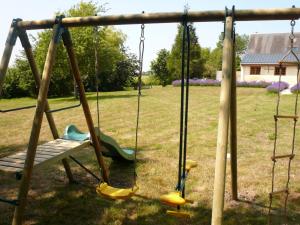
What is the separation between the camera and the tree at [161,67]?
45.6 metres

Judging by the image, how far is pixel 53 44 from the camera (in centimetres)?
363

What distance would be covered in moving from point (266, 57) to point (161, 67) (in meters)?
15.2

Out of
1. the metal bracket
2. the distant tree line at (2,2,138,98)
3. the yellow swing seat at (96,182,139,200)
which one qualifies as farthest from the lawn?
the distant tree line at (2,2,138,98)

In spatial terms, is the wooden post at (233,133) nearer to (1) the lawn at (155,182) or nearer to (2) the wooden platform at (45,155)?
(1) the lawn at (155,182)

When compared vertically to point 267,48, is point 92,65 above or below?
below

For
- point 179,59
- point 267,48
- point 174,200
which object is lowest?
point 174,200

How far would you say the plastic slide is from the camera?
5.42 m

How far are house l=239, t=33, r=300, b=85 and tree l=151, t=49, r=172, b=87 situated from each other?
12.2m

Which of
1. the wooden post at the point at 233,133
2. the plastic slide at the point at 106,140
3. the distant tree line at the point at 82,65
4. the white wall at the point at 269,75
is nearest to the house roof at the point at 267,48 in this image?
the white wall at the point at 269,75

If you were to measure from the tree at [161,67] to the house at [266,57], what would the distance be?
12.2 meters

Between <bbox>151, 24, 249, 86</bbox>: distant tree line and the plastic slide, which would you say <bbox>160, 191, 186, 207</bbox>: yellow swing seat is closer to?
the plastic slide

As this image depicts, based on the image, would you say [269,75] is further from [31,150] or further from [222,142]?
[31,150]

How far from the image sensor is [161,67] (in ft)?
151

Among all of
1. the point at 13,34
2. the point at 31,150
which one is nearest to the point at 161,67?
the point at 13,34
